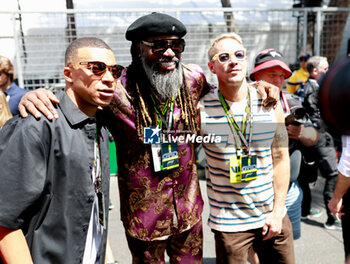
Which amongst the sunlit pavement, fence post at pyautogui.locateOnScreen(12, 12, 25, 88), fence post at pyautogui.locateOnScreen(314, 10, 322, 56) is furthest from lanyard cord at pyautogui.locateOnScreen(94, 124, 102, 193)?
fence post at pyautogui.locateOnScreen(314, 10, 322, 56)

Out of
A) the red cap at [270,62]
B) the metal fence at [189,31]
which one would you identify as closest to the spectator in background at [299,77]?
the metal fence at [189,31]

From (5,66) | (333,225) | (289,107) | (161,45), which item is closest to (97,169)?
(161,45)

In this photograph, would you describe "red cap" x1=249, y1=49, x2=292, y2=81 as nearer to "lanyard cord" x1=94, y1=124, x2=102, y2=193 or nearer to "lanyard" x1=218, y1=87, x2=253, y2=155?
"lanyard" x1=218, y1=87, x2=253, y2=155

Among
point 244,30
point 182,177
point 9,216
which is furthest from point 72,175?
point 244,30

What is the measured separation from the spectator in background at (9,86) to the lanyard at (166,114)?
2527 millimetres

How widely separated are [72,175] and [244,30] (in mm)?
6013

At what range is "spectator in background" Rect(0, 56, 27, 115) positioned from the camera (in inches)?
157

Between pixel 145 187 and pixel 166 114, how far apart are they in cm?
47

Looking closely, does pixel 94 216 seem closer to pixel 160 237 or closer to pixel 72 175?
pixel 72 175

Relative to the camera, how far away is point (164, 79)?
2.05 m

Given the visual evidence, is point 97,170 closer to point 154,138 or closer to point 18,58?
point 154,138

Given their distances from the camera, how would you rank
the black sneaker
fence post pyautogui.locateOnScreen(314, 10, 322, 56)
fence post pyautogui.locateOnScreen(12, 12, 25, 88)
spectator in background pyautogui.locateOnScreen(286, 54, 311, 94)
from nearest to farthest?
the black sneaker < fence post pyautogui.locateOnScreen(12, 12, 25, 88) < spectator in background pyautogui.locateOnScreen(286, 54, 311, 94) < fence post pyautogui.locateOnScreen(314, 10, 322, 56)

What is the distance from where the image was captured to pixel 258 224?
7.30 feet

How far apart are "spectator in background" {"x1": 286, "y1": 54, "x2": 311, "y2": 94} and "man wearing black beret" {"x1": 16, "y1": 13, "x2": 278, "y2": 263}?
4860 mm
